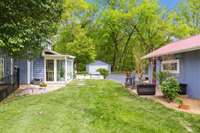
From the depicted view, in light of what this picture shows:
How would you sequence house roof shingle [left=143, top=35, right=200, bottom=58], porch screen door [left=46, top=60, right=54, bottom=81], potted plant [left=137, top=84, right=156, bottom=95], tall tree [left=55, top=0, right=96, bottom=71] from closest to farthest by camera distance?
house roof shingle [left=143, top=35, right=200, bottom=58] < potted plant [left=137, top=84, right=156, bottom=95] < porch screen door [left=46, top=60, right=54, bottom=81] < tall tree [left=55, top=0, right=96, bottom=71]

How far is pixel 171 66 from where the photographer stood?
17703mm

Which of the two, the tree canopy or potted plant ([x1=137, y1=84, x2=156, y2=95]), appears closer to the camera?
potted plant ([x1=137, y1=84, x2=156, y2=95])

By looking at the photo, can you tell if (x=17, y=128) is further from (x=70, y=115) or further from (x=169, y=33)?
(x=169, y=33)

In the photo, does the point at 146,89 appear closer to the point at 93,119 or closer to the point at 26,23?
the point at 26,23

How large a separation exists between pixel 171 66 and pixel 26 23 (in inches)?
347

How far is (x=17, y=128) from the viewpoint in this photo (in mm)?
7273

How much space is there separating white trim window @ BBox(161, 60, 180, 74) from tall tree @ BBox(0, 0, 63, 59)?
6.93 m

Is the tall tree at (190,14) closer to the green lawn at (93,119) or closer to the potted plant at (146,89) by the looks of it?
the potted plant at (146,89)

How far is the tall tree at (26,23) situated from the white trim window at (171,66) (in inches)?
273

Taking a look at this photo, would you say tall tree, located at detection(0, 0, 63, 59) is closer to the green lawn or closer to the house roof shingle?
the green lawn

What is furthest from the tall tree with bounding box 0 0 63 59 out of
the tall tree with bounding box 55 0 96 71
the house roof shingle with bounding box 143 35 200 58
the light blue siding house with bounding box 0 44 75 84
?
the tall tree with bounding box 55 0 96 71

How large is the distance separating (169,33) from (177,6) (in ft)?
23.7

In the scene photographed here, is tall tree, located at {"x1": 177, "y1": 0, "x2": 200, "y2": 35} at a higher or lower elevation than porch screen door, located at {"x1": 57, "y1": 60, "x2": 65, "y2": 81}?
higher

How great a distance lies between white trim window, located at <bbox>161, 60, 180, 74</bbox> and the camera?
53.9 ft
